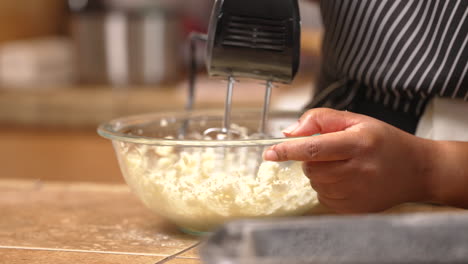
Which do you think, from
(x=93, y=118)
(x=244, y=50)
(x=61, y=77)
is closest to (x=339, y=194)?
(x=244, y=50)

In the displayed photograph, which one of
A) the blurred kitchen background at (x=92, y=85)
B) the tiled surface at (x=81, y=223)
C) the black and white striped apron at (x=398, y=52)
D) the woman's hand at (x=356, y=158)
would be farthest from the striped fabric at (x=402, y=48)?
the blurred kitchen background at (x=92, y=85)

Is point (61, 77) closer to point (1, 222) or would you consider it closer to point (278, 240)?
A: point (1, 222)

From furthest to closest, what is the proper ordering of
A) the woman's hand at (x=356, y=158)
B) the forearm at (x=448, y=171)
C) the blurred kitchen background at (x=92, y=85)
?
the blurred kitchen background at (x=92, y=85) < the forearm at (x=448, y=171) < the woman's hand at (x=356, y=158)

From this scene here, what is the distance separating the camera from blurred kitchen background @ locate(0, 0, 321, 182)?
1755mm

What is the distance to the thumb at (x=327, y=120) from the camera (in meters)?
0.54

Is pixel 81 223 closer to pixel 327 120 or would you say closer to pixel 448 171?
pixel 327 120

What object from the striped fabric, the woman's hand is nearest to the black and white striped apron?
the striped fabric

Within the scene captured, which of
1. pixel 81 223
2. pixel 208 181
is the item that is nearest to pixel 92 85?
pixel 81 223

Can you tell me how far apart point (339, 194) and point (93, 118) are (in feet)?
4.71

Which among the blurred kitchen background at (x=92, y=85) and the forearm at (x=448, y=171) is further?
the blurred kitchen background at (x=92, y=85)

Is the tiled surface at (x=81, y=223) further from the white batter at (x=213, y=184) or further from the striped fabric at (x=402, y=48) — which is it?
the striped fabric at (x=402, y=48)

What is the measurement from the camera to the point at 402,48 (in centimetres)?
68

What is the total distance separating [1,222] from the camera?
25.8 inches

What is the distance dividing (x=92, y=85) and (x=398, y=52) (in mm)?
1489
